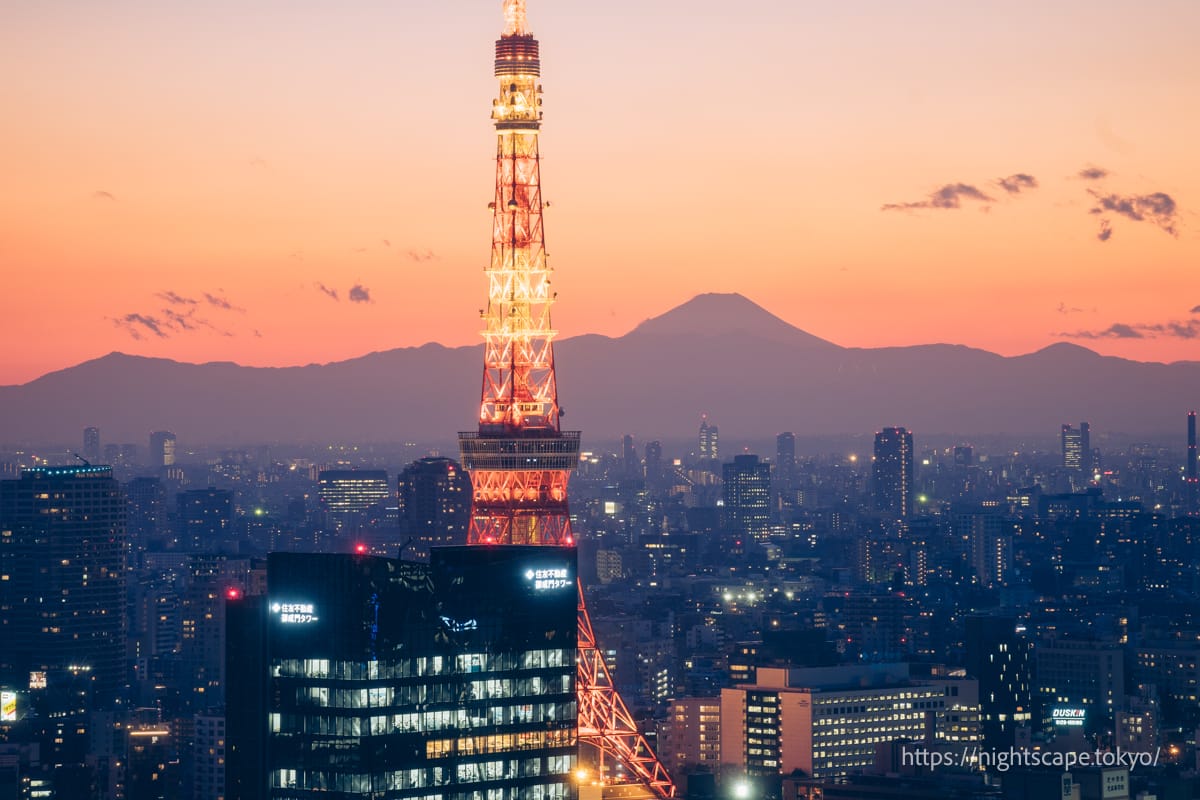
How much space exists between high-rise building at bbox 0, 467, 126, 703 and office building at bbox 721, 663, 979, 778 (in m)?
51.2

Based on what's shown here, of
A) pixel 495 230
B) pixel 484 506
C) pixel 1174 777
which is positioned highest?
pixel 495 230

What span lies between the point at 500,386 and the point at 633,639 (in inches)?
3407

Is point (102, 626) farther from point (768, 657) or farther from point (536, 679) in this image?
point (536, 679)

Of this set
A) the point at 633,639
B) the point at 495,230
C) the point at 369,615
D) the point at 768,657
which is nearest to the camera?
the point at 369,615

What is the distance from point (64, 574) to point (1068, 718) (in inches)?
2802

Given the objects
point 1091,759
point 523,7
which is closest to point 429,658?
point 523,7

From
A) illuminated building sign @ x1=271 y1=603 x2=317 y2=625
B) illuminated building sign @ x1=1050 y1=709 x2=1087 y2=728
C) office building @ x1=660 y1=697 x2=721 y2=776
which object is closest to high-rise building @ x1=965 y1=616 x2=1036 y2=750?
illuminated building sign @ x1=1050 y1=709 x2=1087 y2=728

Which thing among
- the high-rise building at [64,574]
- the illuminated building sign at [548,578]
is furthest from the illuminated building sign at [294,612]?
the high-rise building at [64,574]

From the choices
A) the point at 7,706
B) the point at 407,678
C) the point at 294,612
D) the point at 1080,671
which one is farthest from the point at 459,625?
the point at 1080,671

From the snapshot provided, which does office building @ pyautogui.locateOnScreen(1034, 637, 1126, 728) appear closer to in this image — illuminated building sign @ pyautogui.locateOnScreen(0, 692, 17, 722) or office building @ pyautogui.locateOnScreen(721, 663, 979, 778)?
office building @ pyautogui.locateOnScreen(721, 663, 979, 778)

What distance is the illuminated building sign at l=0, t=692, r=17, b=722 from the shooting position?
127 meters

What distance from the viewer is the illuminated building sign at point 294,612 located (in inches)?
2859

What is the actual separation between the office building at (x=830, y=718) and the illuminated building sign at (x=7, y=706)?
1272 inches

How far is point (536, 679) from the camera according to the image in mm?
76438
